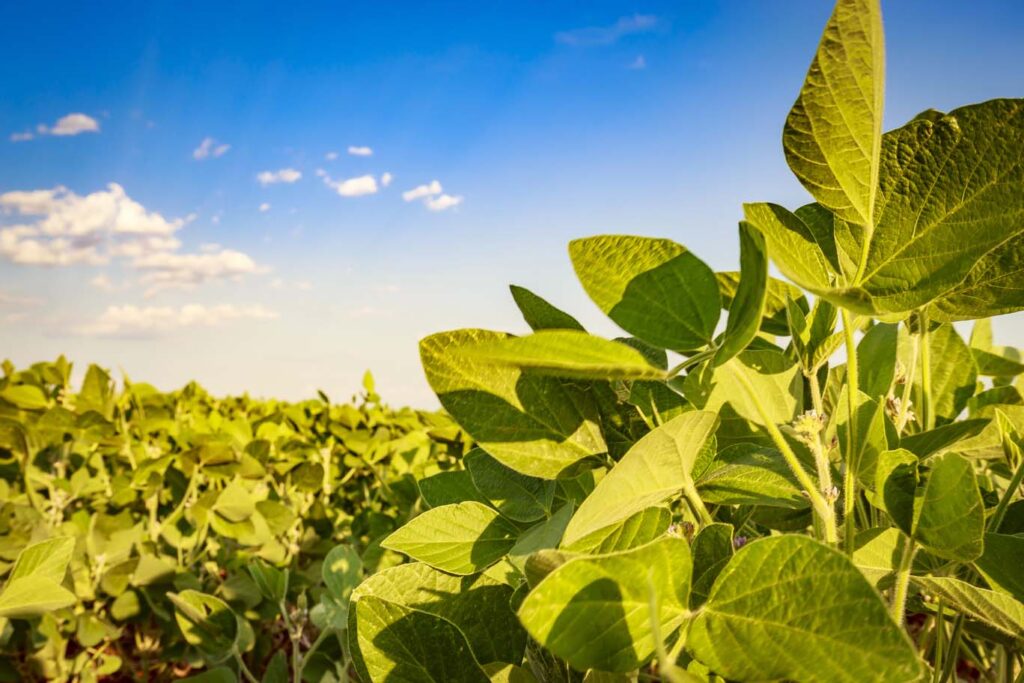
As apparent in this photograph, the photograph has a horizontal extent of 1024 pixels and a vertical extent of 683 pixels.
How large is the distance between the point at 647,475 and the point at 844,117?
0.27 meters

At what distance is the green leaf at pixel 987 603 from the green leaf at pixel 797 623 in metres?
0.22

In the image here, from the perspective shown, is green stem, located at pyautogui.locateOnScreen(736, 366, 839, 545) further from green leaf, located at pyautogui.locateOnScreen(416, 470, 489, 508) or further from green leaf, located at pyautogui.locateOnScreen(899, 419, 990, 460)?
green leaf, located at pyautogui.locateOnScreen(416, 470, 489, 508)

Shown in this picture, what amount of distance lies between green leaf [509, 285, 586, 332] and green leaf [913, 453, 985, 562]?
0.92 feet

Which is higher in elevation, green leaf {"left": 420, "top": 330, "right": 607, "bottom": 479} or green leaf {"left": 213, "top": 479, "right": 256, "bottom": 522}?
green leaf {"left": 420, "top": 330, "right": 607, "bottom": 479}

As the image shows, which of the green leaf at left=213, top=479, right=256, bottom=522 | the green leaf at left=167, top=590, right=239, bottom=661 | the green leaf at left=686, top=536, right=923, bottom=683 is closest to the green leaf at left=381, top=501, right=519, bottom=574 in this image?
the green leaf at left=686, top=536, right=923, bottom=683

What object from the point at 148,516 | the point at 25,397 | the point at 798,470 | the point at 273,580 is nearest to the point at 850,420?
the point at 798,470

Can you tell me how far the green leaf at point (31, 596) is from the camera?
0.98 m

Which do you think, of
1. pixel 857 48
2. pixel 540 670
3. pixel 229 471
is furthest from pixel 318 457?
pixel 857 48

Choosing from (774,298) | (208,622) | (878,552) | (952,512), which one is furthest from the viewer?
Answer: (208,622)

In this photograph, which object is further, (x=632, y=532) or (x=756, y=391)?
(x=756, y=391)

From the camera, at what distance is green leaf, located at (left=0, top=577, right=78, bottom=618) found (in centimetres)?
98

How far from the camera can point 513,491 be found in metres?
0.66

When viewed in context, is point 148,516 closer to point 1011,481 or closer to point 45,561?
point 45,561

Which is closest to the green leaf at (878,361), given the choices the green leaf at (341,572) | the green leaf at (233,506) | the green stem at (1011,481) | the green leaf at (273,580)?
the green stem at (1011,481)
